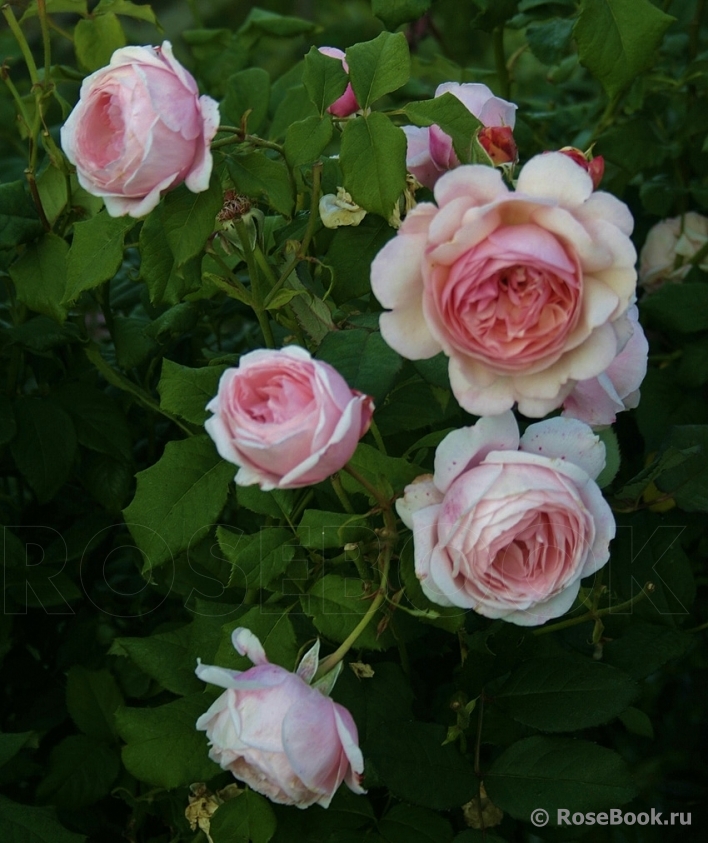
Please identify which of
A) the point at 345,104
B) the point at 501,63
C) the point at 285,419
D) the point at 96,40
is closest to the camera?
the point at 285,419

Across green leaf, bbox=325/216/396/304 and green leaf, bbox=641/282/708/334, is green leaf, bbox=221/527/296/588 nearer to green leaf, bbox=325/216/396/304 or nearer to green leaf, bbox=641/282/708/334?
green leaf, bbox=325/216/396/304

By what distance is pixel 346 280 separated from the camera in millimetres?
706

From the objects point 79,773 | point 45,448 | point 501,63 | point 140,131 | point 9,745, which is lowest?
point 79,773

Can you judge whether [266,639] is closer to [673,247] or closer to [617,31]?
[617,31]

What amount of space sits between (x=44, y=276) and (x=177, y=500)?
0.77 feet

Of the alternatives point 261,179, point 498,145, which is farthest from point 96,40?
point 498,145

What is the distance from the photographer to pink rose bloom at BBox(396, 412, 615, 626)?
1.85ft

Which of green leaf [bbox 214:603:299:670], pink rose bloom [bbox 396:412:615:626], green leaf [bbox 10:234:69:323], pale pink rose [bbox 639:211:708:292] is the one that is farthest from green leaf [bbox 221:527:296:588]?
pale pink rose [bbox 639:211:708:292]

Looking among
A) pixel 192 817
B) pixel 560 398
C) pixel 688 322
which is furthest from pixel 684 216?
pixel 192 817

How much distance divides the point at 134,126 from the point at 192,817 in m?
0.51

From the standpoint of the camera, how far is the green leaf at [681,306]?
101 cm

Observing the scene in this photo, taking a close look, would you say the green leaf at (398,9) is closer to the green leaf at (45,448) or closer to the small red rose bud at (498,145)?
the small red rose bud at (498,145)

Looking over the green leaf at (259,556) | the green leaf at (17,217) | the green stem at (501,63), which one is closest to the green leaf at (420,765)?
the green leaf at (259,556)

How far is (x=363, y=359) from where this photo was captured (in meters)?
0.63
